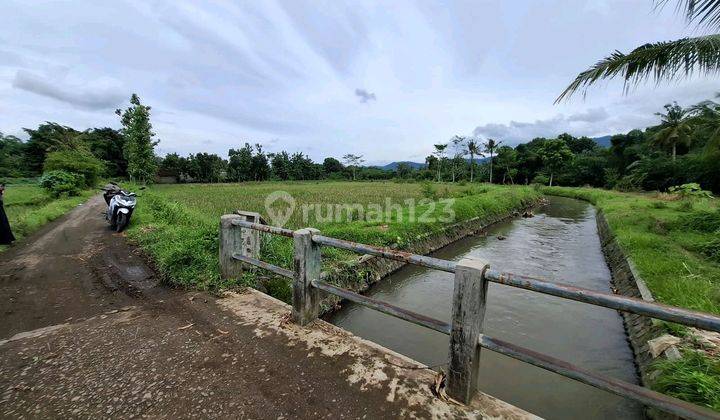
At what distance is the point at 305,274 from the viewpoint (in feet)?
11.0

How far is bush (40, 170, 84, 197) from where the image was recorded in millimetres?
17531

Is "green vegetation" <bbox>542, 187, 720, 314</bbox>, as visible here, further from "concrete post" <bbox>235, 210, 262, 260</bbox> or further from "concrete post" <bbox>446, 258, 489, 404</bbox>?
"concrete post" <bbox>235, 210, 262, 260</bbox>

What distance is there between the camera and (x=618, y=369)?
4250mm

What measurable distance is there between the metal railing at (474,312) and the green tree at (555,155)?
45.3m

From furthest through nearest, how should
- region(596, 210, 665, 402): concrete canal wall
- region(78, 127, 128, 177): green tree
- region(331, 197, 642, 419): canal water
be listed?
region(78, 127, 128, 177): green tree
region(596, 210, 665, 402): concrete canal wall
region(331, 197, 642, 419): canal water

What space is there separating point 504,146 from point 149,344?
181ft

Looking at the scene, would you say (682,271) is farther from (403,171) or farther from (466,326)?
(403,171)

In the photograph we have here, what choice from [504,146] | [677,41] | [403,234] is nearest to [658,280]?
[677,41]

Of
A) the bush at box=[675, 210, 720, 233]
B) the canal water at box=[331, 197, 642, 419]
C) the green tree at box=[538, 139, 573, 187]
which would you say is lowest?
the canal water at box=[331, 197, 642, 419]

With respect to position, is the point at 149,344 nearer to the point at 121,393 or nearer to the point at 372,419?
the point at 121,393

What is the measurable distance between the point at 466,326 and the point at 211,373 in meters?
2.14

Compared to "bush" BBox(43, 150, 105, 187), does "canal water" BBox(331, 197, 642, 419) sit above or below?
below

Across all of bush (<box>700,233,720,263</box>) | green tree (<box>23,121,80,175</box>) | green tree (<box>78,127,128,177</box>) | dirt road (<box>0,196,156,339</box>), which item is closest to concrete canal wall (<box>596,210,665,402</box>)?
bush (<box>700,233,720,263</box>)

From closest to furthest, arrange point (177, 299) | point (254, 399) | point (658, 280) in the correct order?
point (254, 399) → point (177, 299) → point (658, 280)
